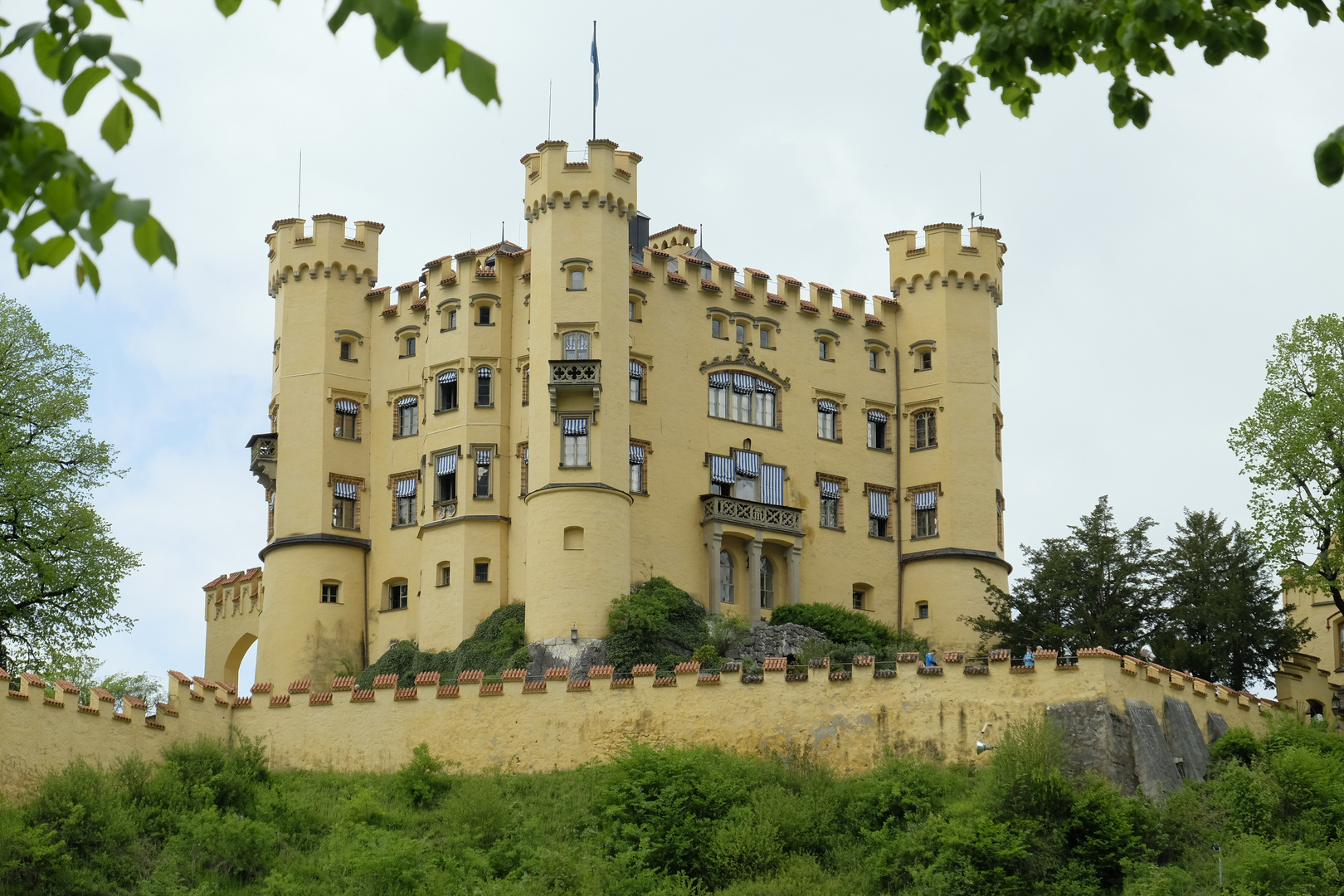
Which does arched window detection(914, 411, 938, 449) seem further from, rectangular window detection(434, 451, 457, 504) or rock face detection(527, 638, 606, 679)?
rectangular window detection(434, 451, 457, 504)

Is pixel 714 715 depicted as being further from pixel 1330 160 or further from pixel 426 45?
pixel 426 45

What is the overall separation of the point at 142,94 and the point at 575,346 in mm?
44745

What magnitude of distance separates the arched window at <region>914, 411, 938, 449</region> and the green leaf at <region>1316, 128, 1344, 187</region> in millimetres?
48202

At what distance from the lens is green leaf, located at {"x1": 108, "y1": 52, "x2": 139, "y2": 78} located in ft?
28.0

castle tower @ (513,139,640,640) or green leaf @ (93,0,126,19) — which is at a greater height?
castle tower @ (513,139,640,640)

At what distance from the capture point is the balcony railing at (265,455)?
57500 millimetres

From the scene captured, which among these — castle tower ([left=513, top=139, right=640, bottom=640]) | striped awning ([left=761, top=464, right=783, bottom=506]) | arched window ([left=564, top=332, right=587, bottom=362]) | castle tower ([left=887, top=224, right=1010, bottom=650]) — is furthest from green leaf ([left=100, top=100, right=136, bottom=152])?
castle tower ([left=887, top=224, right=1010, bottom=650])

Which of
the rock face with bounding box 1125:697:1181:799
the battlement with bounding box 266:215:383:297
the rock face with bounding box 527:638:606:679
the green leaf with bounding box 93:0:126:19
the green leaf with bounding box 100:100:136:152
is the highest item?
the battlement with bounding box 266:215:383:297

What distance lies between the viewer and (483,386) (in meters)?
56.4

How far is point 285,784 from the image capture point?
40969 millimetres

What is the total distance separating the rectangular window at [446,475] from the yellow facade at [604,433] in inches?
3.3

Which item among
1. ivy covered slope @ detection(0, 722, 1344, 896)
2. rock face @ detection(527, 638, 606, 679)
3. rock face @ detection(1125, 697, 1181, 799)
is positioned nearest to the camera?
ivy covered slope @ detection(0, 722, 1344, 896)

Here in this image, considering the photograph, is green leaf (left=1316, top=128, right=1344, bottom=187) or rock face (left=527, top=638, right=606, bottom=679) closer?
green leaf (left=1316, top=128, right=1344, bottom=187)

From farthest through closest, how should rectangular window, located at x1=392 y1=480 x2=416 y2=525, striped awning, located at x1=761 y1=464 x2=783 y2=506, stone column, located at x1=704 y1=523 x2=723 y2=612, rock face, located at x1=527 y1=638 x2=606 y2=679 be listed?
striped awning, located at x1=761 y1=464 x2=783 y2=506, rectangular window, located at x1=392 y1=480 x2=416 y2=525, stone column, located at x1=704 y1=523 x2=723 y2=612, rock face, located at x1=527 y1=638 x2=606 y2=679
